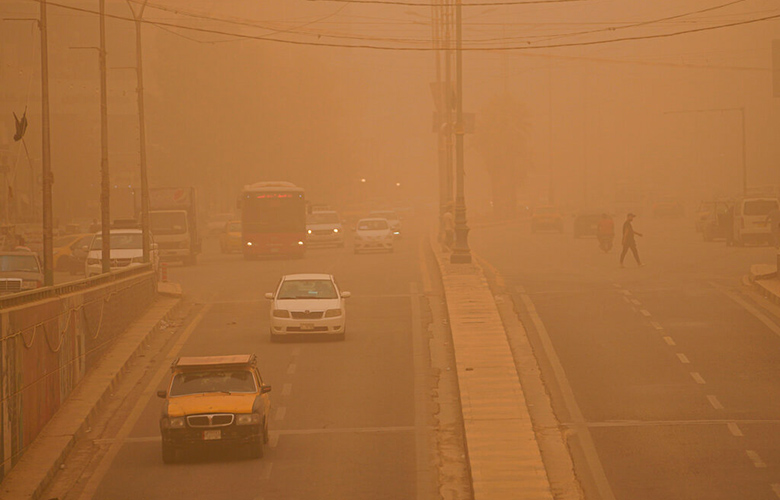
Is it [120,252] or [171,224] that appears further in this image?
[171,224]

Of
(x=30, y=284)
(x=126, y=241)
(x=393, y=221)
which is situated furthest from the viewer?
(x=393, y=221)

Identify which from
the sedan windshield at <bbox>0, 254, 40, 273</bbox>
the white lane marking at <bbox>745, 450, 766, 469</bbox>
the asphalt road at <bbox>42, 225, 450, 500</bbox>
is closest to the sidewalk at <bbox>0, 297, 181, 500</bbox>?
the asphalt road at <bbox>42, 225, 450, 500</bbox>

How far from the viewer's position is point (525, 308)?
29.0 meters

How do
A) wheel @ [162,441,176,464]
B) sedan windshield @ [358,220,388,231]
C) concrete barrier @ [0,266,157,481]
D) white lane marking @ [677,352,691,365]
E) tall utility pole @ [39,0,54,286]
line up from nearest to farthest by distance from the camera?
concrete barrier @ [0,266,157,481] → wheel @ [162,441,176,464] → white lane marking @ [677,352,691,365] → tall utility pole @ [39,0,54,286] → sedan windshield @ [358,220,388,231]

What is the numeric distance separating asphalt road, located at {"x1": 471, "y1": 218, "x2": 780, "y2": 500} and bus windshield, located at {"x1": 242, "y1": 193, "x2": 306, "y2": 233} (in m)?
14.4

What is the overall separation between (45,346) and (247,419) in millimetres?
4311

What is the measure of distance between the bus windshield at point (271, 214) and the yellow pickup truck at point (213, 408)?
3314 centimetres

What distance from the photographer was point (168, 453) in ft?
52.4

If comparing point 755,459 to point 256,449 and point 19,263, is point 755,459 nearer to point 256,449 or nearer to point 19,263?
point 256,449

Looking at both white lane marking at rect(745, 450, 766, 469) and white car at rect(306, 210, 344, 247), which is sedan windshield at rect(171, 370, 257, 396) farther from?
white car at rect(306, 210, 344, 247)

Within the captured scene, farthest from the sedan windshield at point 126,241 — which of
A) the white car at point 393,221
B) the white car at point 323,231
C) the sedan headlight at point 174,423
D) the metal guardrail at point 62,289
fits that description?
the white car at point 393,221

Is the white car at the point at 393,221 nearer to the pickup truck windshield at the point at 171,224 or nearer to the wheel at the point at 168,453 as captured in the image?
the pickup truck windshield at the point at 171,224

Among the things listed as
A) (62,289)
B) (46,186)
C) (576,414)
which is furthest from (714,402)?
(46,186)

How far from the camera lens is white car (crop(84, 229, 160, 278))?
127ft
